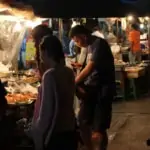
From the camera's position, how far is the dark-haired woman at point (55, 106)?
13.0ft

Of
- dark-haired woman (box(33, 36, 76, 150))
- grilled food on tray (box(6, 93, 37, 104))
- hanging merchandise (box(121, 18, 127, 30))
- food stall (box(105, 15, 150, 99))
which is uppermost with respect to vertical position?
hanging merchandise (box(121, 18, 127, 30))

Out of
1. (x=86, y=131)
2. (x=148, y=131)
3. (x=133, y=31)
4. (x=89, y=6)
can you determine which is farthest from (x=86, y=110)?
(x=133, y=31)

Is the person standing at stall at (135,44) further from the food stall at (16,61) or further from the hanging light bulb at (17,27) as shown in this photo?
the hanging light bulb at (17,27)

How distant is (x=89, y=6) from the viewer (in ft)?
40.5

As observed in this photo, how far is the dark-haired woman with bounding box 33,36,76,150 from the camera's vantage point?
395 centimetres

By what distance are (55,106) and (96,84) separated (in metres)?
2.45

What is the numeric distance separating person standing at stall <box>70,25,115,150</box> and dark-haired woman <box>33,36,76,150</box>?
2045 mm

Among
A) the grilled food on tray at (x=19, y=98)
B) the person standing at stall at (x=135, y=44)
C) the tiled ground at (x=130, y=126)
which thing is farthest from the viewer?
the person standing at stall at (x=135, y=44)

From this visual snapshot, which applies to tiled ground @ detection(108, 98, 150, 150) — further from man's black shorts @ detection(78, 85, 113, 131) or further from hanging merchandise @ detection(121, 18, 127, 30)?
hanging merchandise @ detection(121, 18, 127, 30)

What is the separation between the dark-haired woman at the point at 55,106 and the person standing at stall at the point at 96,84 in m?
2.05

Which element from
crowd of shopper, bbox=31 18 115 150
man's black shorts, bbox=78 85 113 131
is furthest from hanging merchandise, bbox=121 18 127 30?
man's black shorts, bbox=78 85 113 131

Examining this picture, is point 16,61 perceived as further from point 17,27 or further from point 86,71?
point 86,71

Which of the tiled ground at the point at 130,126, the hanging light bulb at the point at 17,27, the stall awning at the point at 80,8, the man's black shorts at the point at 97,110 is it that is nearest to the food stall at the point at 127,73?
the tiled ground at the point at 130,126

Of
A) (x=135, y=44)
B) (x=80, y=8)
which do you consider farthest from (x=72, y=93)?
(x=135, y=44)
